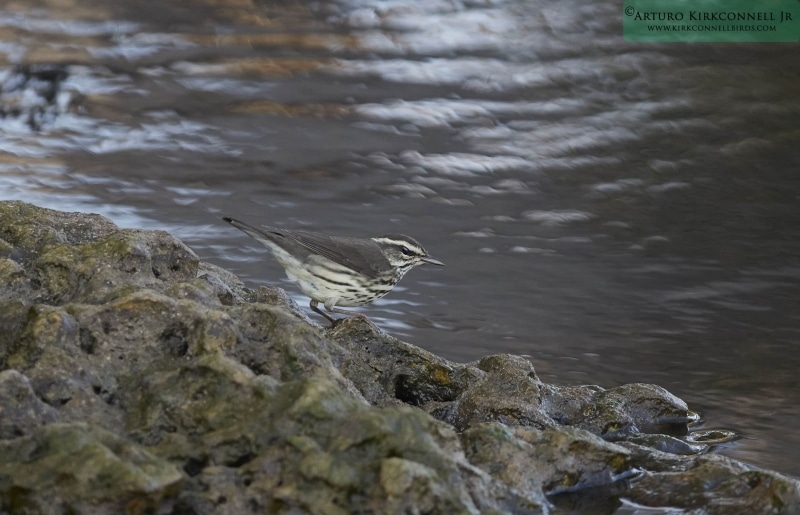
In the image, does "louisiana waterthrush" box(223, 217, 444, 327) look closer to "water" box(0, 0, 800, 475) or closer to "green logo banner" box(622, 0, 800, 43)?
"water" box(0, 0, 800, 475)

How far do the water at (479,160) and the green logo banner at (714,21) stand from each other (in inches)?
10.4

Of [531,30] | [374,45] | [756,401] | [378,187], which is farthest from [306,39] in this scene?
[756,401]

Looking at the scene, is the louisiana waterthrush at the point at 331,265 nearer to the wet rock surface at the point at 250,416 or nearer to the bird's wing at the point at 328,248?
the bird's wing at the point at 328,248

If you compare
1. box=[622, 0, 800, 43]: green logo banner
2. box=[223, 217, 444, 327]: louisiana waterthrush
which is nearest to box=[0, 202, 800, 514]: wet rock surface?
box=[223, 217, 444, 327]: louisiana waterthrush

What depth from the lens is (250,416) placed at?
3.61 meters

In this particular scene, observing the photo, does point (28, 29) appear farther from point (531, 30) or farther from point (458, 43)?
point (531, 30)

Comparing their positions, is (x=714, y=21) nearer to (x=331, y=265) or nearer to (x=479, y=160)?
(x=479, y=160)

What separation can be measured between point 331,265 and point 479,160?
14.0 ft

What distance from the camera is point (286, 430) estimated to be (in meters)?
3.50

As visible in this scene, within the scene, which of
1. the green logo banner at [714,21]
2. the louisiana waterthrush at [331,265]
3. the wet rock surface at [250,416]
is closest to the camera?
the wet rock surface at [250,416]

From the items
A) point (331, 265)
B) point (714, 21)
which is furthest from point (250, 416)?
point (714, 21)

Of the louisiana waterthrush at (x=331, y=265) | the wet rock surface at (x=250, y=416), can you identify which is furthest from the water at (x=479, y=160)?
the wet rock surface at (x=250, y=416)

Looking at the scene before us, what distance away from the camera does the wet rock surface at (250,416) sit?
3.31 meters

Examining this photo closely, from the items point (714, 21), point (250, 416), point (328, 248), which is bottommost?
point (328, 248)
